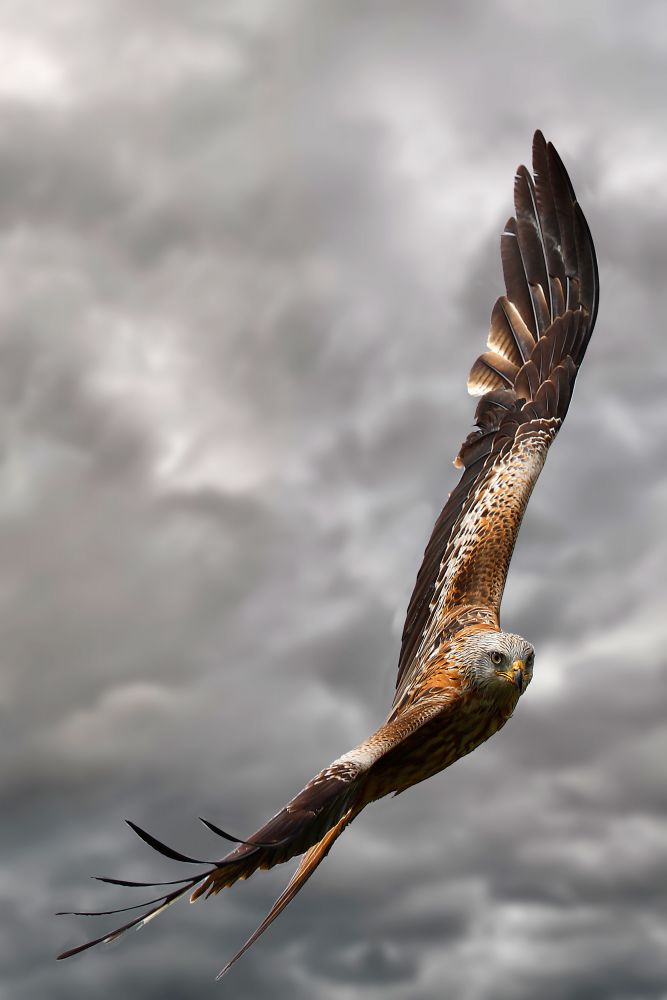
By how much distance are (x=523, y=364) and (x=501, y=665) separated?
5.75m

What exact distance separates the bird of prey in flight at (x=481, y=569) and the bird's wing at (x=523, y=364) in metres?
0.02

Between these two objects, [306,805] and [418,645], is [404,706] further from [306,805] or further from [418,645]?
[306,805]

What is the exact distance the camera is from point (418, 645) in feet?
42.2

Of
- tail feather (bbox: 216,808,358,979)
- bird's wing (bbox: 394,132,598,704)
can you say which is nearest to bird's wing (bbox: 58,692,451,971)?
tail feather (bbox: 216,808,358,979)

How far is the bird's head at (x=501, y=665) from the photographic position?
1090 centimetres

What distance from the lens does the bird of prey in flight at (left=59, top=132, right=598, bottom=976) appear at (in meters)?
9.09

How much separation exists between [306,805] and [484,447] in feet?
22.4

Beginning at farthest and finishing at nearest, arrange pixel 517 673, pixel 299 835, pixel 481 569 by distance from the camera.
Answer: pixel 481 569, pixel 517 673, pixel 299 835

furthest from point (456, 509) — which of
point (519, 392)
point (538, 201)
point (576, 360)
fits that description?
point (538, 201)

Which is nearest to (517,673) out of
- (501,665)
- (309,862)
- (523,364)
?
(501,665)

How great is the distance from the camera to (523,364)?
15.8 metres

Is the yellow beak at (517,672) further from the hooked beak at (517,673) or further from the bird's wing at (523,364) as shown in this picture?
the bird's wing at (523,364)

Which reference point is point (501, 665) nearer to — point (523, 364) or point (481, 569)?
point (481, 569)

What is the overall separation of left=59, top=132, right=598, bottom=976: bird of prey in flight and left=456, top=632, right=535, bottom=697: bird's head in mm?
11
